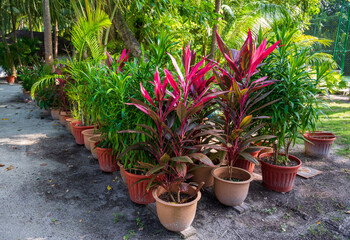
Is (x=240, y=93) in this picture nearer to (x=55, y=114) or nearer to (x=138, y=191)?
(x=138, y=191)

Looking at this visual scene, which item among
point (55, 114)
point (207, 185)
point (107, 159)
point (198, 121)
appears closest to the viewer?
point (198, 121)

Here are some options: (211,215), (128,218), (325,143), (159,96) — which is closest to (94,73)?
(159,96)

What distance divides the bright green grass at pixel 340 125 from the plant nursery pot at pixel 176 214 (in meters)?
2.99

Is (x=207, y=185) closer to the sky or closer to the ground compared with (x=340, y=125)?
closer to the ground

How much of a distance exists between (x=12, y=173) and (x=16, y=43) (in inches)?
465

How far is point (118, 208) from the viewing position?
8.28 ft

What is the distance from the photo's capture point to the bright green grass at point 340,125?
14.4 feet

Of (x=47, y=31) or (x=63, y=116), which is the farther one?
(x=47, y=31)

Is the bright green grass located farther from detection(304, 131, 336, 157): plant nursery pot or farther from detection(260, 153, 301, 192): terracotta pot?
detection(260, 153, 301, 192): terracotta pot

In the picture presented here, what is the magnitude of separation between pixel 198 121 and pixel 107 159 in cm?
130

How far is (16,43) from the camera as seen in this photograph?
12.6 metres

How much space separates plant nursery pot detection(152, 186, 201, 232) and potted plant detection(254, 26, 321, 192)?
1.21 metres

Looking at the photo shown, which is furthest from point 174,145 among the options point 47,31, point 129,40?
point 47,31

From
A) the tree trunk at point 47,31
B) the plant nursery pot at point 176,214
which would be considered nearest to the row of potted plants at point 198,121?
the plant nursery pot at point 176,214
